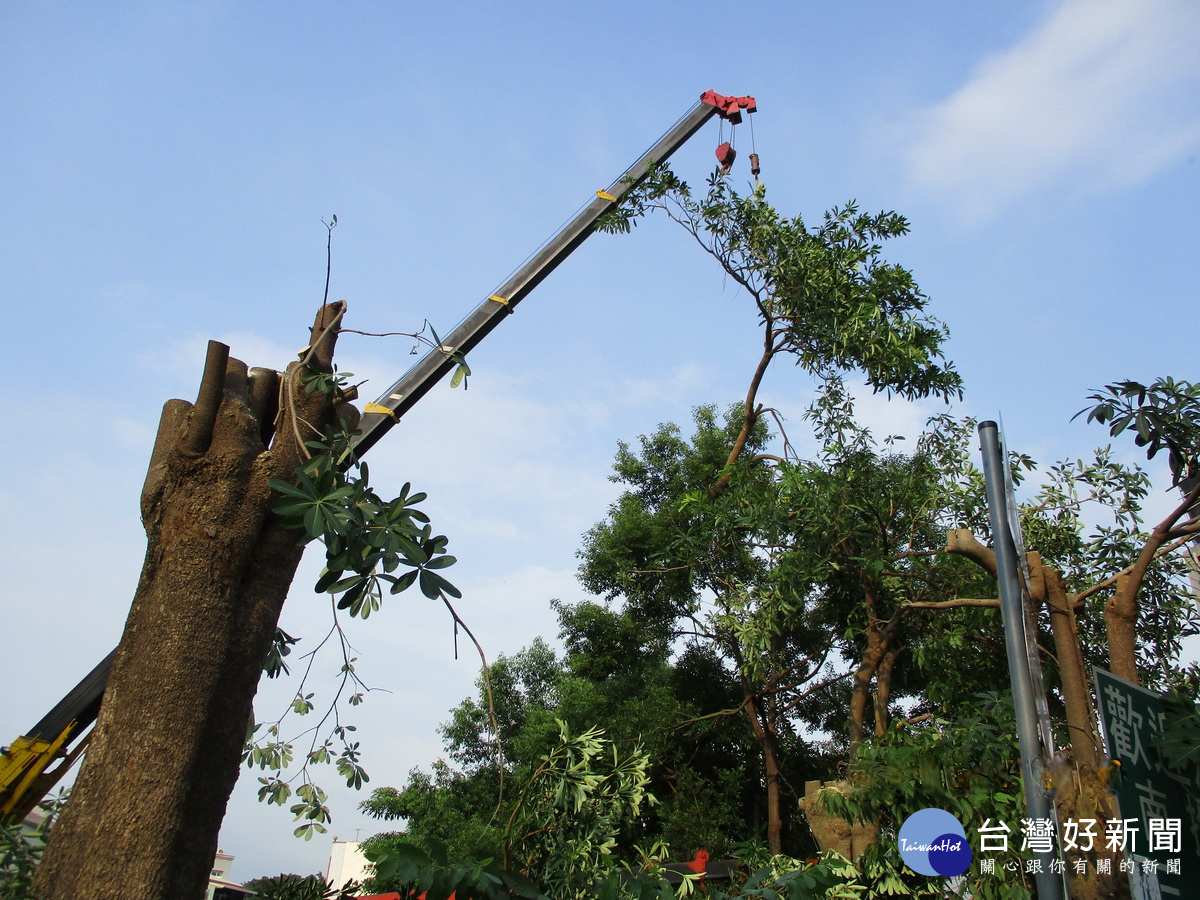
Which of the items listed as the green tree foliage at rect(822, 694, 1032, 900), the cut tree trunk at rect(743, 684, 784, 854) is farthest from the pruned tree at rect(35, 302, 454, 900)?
the cut tree trunk at rect(743, 684, 784, 854)

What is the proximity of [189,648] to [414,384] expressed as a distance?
5142 millimetres

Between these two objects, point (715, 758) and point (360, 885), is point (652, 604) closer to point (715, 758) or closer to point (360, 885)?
point (715, 758)

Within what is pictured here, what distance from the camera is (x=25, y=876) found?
2818 mm

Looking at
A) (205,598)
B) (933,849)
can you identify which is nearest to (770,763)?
(933,849)

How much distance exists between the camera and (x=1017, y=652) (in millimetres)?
3367

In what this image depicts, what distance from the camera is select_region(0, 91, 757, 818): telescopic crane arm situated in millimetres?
4645

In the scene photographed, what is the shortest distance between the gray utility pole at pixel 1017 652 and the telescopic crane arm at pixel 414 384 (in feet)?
8.17

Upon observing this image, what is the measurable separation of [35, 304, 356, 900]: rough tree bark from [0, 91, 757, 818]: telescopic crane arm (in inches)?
41.6

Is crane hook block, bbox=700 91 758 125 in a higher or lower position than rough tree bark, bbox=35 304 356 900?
higher

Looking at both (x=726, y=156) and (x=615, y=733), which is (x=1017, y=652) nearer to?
(x=726, y=156)

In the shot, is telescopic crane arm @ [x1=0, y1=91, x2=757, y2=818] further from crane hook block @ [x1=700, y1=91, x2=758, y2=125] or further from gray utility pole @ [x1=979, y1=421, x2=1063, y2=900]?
gray utility pole @ [x1=979, y1=421, x2=1063, y2=900]

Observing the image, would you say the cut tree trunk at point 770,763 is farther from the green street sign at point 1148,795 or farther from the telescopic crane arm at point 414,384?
the green street sign at point 1148,795

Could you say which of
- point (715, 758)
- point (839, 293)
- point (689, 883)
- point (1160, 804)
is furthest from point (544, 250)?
point (715, 758)

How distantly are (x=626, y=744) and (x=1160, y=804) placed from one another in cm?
987
